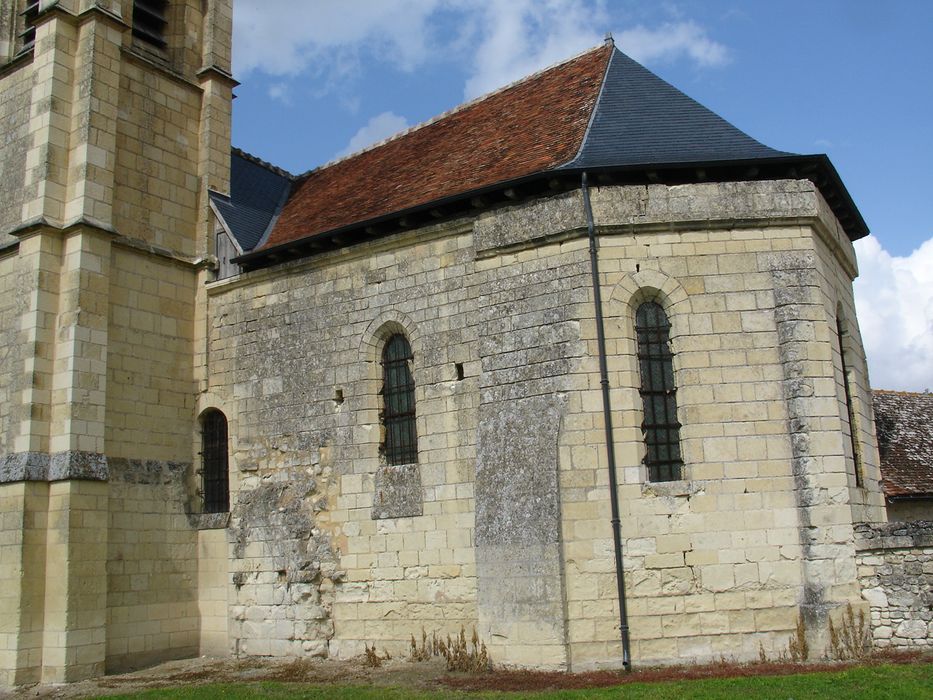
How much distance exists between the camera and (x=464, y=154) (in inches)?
507

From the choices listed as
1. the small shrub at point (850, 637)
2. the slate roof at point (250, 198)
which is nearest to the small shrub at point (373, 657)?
the small shrub at point (850, 637)

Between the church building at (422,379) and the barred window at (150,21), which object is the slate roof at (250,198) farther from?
the barred window at (150,21)

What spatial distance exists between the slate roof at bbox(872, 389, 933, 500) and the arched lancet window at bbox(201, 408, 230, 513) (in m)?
9.89

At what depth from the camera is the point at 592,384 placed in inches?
387

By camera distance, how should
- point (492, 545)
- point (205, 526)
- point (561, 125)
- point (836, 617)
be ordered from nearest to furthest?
point (836, 617) → point (492, 545) → point (561, 125) → point (205, 526)

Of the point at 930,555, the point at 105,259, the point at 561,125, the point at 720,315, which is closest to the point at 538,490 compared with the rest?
the point at 720,315

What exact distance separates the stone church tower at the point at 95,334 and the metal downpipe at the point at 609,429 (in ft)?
21.6

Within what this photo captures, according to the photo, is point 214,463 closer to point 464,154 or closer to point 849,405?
point 464,154

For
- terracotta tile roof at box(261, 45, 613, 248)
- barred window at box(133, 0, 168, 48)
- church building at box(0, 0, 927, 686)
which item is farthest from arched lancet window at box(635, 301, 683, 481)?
barred window at box(133, 0, 168, 48)

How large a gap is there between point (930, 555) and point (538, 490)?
4222mm

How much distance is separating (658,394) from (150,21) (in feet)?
34.7

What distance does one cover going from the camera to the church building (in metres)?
9.46

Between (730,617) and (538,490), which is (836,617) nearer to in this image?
(730,617)

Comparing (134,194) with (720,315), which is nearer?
(720,315)
